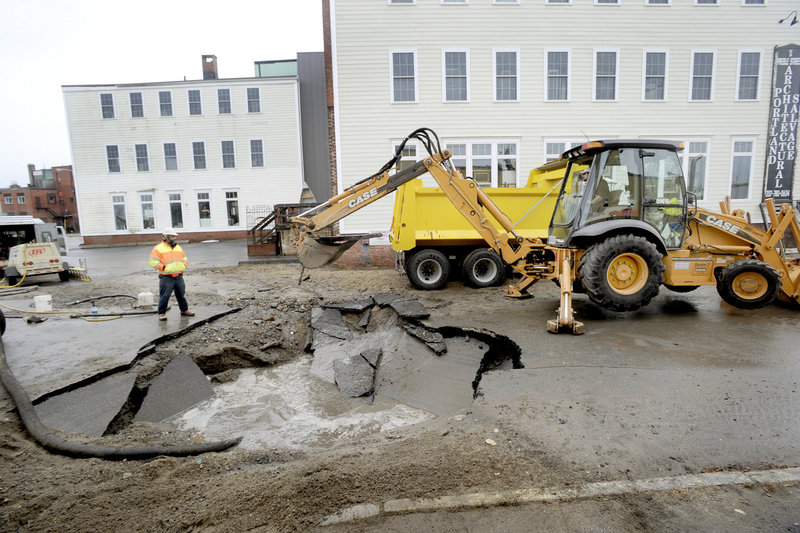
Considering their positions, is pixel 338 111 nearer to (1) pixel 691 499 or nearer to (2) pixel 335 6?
(2) pixel 335 6

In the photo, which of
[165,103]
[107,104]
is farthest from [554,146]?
[107,104]

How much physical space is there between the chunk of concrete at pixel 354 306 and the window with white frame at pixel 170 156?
2155 centimetres

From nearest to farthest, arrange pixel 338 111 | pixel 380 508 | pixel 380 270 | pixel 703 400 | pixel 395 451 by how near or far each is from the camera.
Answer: pixel 380 508 → pixel 395 451 → pixel 703 400 → pixel 380 270 → pixel 338 111

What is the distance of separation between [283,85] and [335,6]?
40.3ft

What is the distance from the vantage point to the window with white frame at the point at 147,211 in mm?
25281

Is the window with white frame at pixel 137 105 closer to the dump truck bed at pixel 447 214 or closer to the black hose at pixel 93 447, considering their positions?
the dump truck bed at pixel 447 214

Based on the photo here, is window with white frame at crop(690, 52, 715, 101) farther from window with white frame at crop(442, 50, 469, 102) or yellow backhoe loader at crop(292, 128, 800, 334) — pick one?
yellow backhoe loader at crop(292, 128, 800, 334)

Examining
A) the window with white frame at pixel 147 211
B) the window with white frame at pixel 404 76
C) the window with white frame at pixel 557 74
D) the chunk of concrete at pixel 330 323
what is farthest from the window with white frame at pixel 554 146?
the window with white frame at pixel 147 211

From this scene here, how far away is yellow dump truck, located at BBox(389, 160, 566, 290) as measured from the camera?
977cm

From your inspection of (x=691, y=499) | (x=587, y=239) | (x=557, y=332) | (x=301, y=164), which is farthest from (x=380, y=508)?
(x=301, y=164)

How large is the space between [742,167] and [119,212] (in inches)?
1210

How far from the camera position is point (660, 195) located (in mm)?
6672

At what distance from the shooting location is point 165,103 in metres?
24.9

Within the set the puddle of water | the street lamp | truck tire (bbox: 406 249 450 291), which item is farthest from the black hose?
the street lamp
